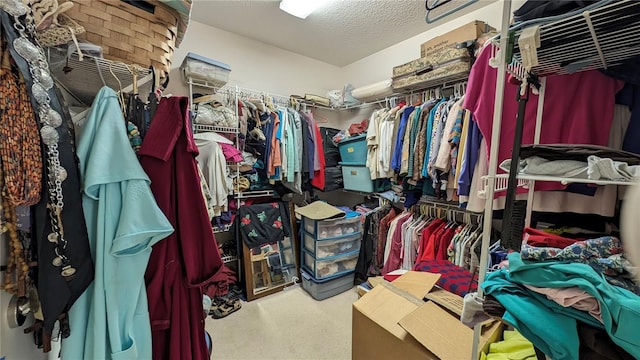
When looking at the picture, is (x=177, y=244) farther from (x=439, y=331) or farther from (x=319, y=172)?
(x=319, y=172)

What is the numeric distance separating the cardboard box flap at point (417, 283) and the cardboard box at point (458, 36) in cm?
160

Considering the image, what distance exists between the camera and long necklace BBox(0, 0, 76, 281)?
1.90 feet

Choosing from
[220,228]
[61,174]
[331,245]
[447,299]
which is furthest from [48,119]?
[331,245]

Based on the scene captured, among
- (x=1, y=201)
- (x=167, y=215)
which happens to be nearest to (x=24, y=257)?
(x=1, y=201)

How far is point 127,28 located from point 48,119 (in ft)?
1.59

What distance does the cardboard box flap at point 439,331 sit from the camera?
2.95 ft

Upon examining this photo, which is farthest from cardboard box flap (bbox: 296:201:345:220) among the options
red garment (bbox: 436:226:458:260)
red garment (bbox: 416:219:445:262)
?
red garment (bbox: 436:226:458:260)

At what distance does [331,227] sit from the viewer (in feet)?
7.67

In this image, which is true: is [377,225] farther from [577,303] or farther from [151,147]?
[151,147]

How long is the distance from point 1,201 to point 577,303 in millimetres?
1358

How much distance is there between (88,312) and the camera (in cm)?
77

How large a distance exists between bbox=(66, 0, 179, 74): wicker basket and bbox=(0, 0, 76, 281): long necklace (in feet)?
0.85

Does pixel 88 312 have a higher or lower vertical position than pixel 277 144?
lower

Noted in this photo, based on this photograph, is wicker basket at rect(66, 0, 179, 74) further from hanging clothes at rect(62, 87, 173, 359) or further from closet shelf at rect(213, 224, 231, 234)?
closet shelf at rect(213, 224, 231, 234)
